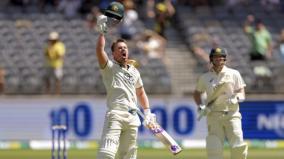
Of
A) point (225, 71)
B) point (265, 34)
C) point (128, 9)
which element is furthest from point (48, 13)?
point (225, 71)

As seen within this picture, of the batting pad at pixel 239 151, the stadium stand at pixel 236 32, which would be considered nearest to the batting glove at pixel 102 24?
the batting pad at pixel 239 151

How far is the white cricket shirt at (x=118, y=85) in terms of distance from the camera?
40.0 ft

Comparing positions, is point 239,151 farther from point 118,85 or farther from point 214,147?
point 118,85

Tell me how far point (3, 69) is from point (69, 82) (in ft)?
5.98

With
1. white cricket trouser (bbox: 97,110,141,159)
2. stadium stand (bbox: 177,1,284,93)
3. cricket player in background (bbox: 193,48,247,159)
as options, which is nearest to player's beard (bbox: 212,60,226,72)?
cricket player in background (bbox: 193,48,247,159)

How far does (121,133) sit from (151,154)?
27.5 ft

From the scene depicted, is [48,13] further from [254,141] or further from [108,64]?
[108,64]

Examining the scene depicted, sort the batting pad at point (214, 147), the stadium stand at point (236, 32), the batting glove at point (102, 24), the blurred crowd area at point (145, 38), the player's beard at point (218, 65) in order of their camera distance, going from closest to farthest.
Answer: the batting glove at point (102, 24) → the batting pad at point (214, 147) → the player's beard at point (218, 65) → the blurred crowd area at point (145, 38) → the stadium stand at point (236, 32)

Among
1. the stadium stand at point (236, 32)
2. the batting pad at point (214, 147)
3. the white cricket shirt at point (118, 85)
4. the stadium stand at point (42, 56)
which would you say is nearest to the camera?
the white cricket shirt at point (118, 85)

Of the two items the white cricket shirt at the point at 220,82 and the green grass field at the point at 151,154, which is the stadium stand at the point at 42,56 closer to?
the green grass field at the point at 151,154

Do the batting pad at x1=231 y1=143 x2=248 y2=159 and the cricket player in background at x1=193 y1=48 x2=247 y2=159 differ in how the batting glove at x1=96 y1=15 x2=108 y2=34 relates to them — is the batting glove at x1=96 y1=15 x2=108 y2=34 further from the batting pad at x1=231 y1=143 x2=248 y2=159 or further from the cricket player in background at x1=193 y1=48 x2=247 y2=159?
the batting pad at x1=231 y1=143 x2=248 y2=159

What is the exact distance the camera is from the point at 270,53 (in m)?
27.0

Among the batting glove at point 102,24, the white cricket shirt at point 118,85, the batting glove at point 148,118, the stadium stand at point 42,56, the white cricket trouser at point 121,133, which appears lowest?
the white cricket trouser at point 121,133

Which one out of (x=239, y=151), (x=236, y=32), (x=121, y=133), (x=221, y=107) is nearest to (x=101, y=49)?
(x=121, y=133)
